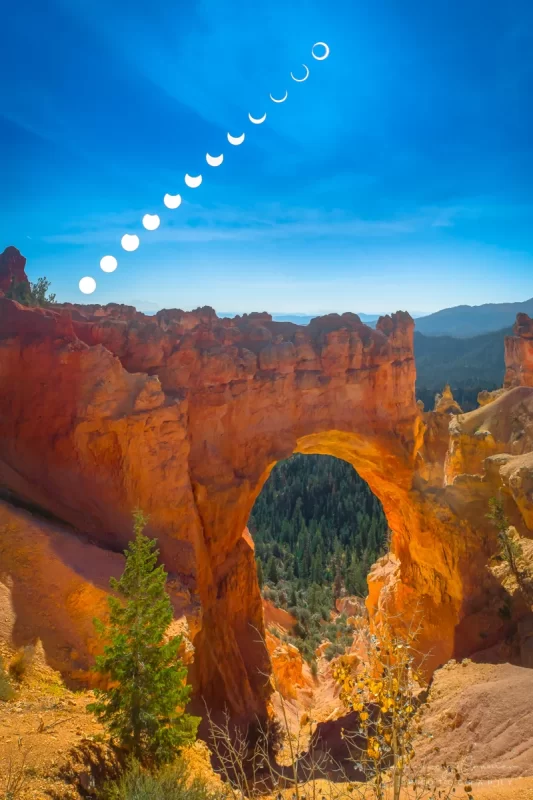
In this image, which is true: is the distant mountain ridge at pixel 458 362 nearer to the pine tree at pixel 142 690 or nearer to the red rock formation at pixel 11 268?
the red rock formation at pixel 11 268

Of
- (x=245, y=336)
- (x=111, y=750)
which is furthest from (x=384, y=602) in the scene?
(x=111, y=750)

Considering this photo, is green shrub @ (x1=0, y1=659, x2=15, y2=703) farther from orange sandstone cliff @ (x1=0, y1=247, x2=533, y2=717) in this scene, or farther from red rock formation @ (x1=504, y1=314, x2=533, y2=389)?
red rock formation @ (x1=504, y1=314, x2=533, y2=389)

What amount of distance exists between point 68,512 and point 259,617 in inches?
486

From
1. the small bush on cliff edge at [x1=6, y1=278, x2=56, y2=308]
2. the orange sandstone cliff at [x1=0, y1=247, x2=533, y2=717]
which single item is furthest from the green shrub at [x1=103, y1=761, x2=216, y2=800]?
the small bush on cliff edge at [x1=6, y1=278, x2=56, y2=308]

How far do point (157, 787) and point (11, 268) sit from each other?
85.0 ft

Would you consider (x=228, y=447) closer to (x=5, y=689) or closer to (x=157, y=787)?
(x=5, y=689)

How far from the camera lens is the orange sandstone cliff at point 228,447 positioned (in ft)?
51.9

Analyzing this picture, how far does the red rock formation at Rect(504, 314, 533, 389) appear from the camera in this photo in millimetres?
41156

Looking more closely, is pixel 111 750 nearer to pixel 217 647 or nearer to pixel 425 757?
pixel 425 757

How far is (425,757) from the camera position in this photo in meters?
13.5

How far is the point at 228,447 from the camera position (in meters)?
22.0

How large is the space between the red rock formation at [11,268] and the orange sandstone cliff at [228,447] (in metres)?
4.56

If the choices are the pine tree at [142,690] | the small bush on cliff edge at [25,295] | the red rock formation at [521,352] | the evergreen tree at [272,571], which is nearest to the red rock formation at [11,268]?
the small bush on cliff edge at [25,295]

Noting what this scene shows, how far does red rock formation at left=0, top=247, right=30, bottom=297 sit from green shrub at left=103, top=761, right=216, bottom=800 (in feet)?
78.9
